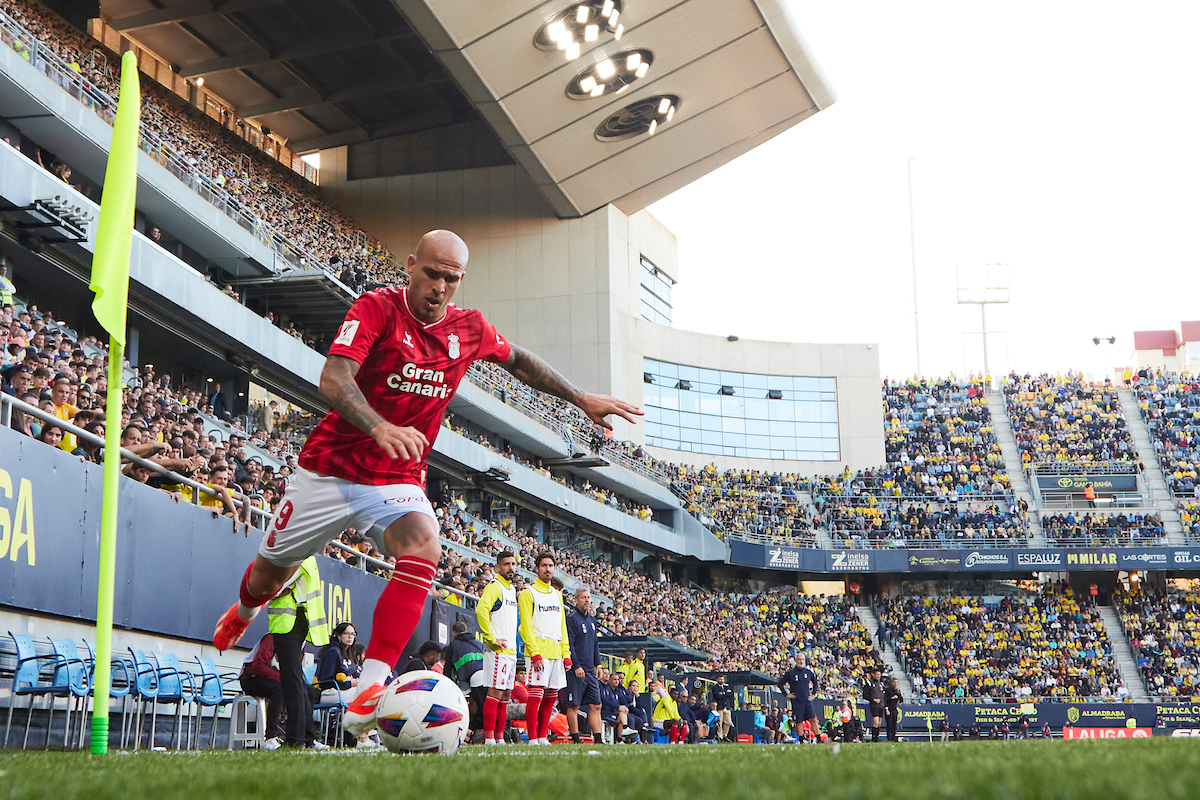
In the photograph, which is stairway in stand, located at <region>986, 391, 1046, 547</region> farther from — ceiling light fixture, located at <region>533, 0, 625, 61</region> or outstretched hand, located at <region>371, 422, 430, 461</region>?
outstretched hand, located at <region>371, 422, 430, 461</region>

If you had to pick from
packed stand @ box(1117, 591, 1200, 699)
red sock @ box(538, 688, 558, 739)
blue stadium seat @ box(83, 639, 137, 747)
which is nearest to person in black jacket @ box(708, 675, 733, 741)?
red sock @ box(538, 688, 558, 739)

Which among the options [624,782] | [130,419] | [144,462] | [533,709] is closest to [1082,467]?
[533,709]

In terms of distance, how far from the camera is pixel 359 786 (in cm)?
290

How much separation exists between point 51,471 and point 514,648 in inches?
193

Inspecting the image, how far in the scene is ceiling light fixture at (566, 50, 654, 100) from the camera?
39.5 metres

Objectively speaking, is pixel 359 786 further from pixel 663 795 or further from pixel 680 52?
pixel 680 52

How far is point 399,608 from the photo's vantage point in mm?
5855

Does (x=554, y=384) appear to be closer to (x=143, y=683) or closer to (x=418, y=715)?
(x=418, y=715)

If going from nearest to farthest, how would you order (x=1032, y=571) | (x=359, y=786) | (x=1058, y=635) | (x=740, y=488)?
(x=359, y=786) < (x=1058, y=635) < (x=1032, y=571) < (x=740, y=488)

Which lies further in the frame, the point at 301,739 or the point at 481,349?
the point at 301,739

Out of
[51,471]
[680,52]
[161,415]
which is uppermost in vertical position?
[680,52]

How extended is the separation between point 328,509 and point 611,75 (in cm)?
3597

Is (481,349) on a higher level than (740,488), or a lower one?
lower

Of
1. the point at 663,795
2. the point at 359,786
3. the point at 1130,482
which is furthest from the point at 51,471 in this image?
the point at 1130,482
